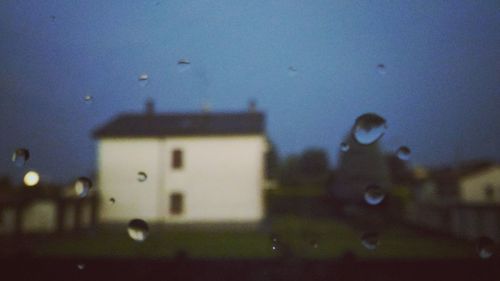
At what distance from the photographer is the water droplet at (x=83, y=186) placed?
5.04 ft

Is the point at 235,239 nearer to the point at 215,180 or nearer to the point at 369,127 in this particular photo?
the point at 215,180

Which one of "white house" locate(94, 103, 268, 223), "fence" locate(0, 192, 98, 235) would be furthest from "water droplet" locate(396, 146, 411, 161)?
"fence" locate(0, 192, 98, 235)

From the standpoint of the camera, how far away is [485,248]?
5.03 feet

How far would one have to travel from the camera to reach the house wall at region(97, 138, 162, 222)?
69.1 inches

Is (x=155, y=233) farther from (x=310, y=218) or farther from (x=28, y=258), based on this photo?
(x=310, y=218)

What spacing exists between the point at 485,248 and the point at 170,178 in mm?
1688

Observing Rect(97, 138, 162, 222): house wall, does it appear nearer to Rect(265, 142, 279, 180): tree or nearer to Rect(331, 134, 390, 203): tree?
Rect(265, 142, 279, 180): tree

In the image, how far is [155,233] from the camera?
211cm

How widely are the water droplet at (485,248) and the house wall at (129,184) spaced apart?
1.65m

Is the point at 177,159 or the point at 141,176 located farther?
the point at 177,159

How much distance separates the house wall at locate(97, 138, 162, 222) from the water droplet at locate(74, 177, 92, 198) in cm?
15

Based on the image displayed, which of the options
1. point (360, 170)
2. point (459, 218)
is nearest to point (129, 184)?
point (360, 170)

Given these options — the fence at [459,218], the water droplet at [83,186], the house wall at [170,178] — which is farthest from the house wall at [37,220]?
the fence at [459,218]

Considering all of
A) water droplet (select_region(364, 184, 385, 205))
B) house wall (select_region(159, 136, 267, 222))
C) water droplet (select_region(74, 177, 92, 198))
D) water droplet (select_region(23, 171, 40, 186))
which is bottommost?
water droplet (select_region(364, 184, 385, 205))
